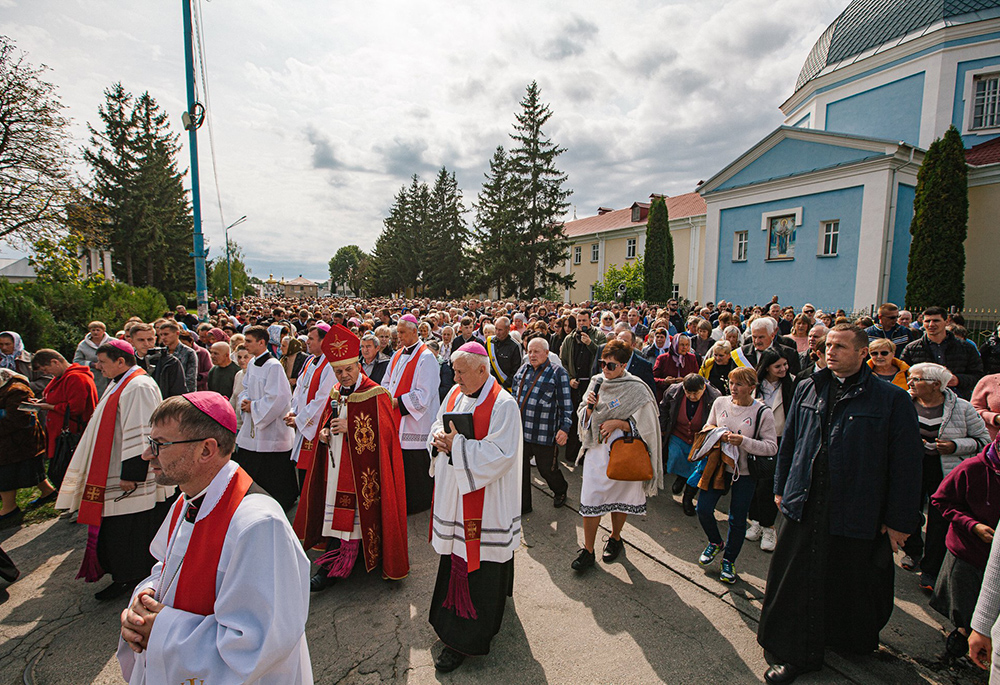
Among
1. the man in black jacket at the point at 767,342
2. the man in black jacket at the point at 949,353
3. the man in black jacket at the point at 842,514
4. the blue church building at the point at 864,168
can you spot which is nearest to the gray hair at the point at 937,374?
the man in black jacket at the point at 767,342

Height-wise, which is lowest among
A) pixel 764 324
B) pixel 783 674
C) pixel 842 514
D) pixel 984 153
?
pixel 783 674

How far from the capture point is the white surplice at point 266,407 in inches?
208

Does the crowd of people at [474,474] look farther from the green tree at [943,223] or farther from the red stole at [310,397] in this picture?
the green tree at [943,223]

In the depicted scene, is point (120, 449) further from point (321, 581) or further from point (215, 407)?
point (215, 407)

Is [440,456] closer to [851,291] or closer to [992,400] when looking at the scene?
[992,400]

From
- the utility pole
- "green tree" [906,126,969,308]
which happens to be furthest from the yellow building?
the utility pole

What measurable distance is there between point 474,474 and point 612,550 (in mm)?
2060

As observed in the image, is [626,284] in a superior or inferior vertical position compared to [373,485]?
superior

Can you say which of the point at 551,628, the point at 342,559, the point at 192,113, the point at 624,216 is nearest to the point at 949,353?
the point at 551,628

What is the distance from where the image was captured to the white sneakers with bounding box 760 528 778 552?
467cm

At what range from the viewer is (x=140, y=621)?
1636 millimetres

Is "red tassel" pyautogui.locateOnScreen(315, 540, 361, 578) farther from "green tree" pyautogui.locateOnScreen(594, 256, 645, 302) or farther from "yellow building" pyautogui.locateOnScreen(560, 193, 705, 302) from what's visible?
"yellow building" pyautogui.locateOnScreen(560, 193, 705, 302)

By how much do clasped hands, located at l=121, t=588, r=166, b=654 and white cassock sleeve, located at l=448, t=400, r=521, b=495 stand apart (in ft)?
6.04

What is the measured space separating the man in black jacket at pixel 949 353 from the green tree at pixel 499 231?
31.6m
